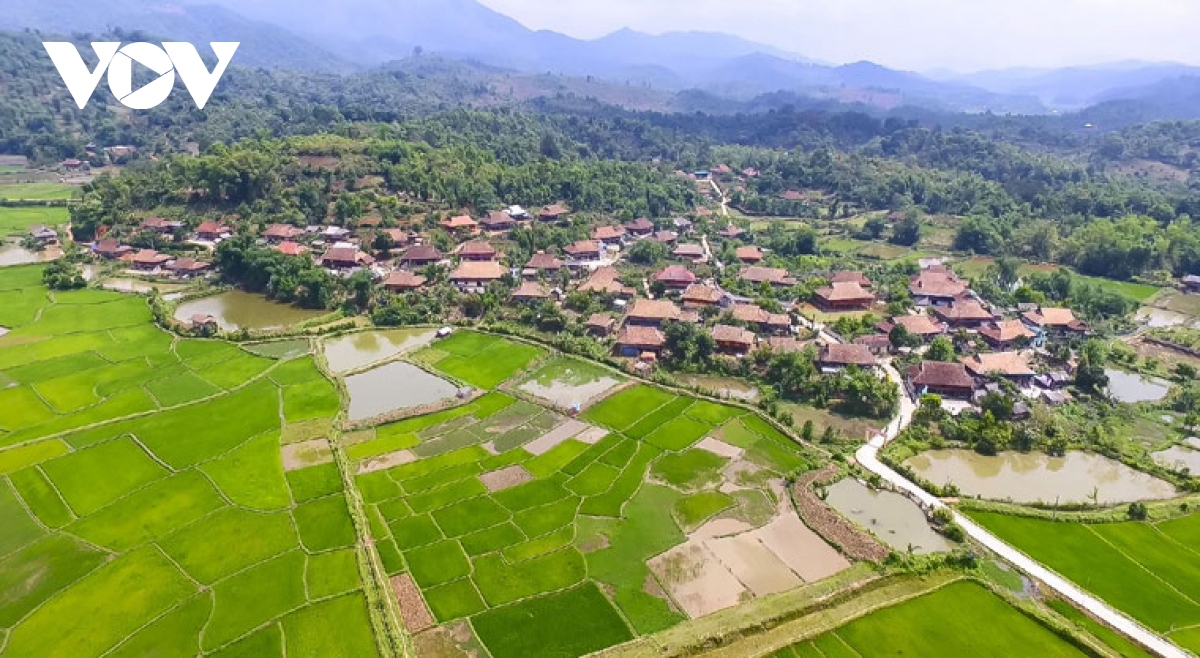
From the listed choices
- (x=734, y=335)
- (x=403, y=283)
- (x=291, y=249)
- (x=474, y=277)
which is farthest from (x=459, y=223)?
(x=734, y=335)

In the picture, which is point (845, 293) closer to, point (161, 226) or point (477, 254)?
point (477, 254)

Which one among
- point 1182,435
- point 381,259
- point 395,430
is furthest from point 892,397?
point 381,259

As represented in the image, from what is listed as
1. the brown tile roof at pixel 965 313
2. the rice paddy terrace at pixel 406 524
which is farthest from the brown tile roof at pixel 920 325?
the rice paddy terrace at pixel 406 524

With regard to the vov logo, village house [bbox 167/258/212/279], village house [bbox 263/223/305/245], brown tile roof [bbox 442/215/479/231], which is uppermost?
the vov logo

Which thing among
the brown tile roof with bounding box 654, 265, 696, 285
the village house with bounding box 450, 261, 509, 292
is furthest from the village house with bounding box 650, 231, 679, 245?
the village house with bounding box 450, 261, 509, 292

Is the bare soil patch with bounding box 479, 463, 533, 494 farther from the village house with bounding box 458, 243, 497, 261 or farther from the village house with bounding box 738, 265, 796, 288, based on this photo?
the village house with bounding box 458, 243, 497, 261

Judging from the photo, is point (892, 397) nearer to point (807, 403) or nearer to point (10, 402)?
point (807, 403)
